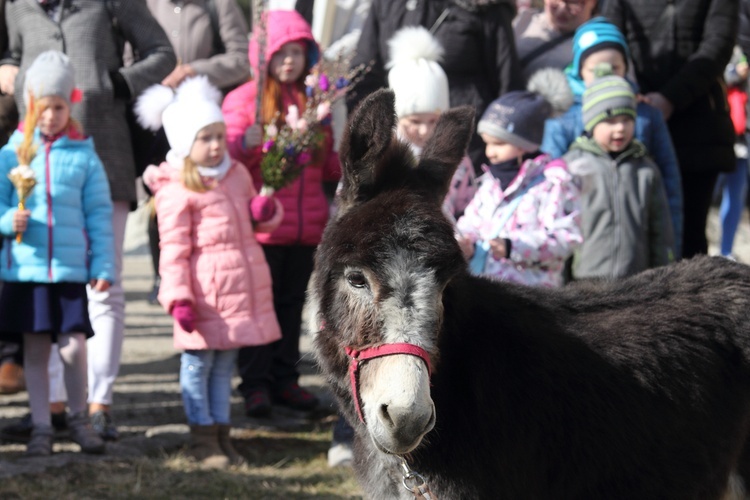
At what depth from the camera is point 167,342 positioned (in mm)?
9406

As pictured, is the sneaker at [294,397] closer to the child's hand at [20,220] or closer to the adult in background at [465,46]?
the adult in background at [465,46]

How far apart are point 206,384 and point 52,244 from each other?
1200 mm

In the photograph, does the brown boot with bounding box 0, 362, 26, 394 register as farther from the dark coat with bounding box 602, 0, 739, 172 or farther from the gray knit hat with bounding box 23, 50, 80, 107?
the dark coat with bounding box 602, 0, 739, 172

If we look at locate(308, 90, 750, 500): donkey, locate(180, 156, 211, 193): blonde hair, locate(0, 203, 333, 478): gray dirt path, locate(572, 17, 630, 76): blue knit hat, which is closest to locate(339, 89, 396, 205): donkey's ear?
locate(308, 90, 750, 500): donkey

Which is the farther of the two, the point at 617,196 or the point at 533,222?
the point at 617,196

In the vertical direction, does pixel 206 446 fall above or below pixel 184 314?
below

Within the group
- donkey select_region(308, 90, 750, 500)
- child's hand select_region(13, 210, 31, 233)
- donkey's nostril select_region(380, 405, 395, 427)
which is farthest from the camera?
child's hand select_region(13, 210, 31, 233)

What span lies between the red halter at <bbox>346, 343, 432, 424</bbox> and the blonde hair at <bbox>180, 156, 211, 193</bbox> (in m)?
2.90

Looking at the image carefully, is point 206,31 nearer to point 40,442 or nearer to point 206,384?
point 206,384

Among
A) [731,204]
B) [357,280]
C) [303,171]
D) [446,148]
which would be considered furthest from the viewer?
[731,204]

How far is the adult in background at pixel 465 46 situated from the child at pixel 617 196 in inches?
37.8

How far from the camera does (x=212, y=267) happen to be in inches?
229

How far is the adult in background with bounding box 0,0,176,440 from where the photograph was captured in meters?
6.15

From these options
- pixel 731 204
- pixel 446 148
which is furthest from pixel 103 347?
pixel 731 204
